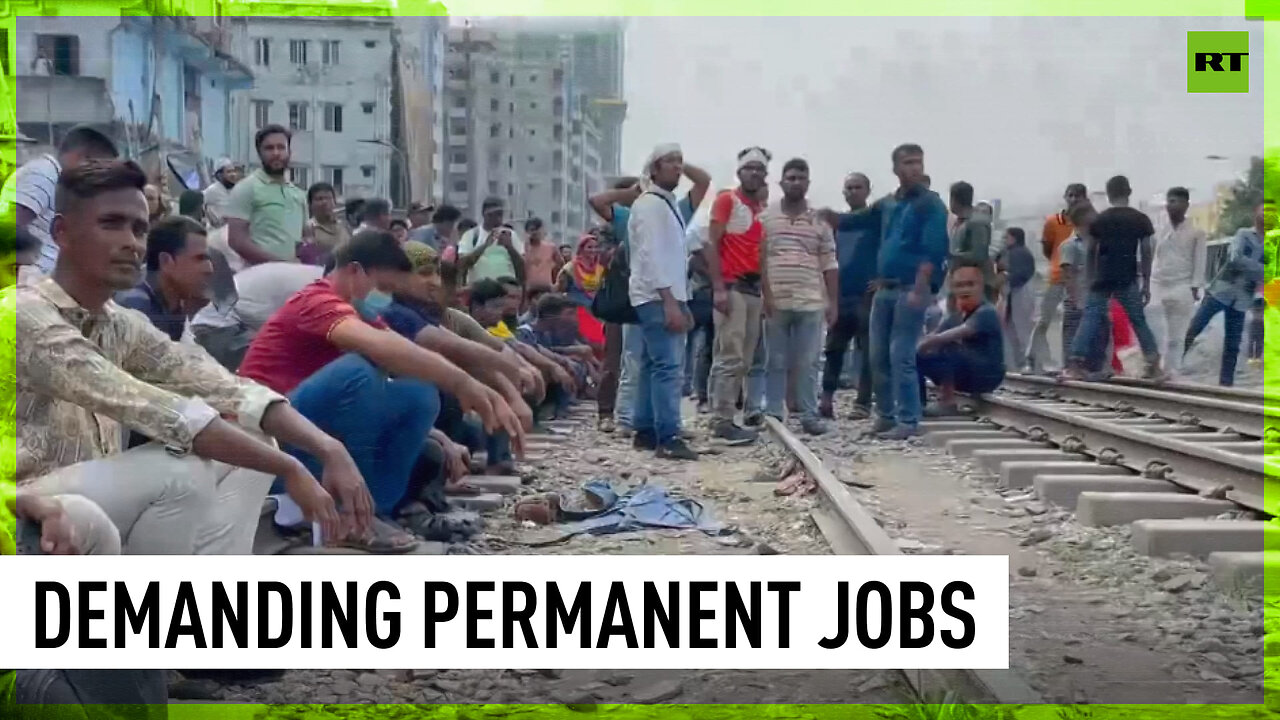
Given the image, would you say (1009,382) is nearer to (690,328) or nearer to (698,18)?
(690,328)

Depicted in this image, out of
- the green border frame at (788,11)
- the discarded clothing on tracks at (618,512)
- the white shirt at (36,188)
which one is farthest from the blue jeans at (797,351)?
the white shirt at (36,188)

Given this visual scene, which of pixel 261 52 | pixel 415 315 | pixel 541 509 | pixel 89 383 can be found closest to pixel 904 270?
pixel 541 509

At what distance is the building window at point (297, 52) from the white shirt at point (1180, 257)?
1773 millimetres

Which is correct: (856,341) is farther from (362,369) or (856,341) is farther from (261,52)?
(261,52)

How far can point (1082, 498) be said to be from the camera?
151 inches

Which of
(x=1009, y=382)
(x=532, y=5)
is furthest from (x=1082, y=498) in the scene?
(x=532, y=5)

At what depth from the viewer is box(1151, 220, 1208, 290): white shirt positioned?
2828mm

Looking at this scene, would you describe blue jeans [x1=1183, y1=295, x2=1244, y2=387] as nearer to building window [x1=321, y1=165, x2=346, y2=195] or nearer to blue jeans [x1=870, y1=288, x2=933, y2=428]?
blue jeans [x1=870, y1=288, x2=933, y2=428]

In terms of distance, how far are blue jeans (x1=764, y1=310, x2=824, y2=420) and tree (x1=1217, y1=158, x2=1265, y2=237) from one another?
0.84 m

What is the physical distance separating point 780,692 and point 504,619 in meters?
0.64

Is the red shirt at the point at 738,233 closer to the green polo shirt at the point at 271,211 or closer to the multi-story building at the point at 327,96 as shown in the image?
the multi-story building at the point at 327,96

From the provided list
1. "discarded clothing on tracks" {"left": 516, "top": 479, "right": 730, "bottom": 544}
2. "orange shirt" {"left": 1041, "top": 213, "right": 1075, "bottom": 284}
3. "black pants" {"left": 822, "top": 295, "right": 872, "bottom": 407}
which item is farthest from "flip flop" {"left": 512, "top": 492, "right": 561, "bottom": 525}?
"orange shirt" {"left": 1041, "top": 213, "right": 1075, "bottom": 284}

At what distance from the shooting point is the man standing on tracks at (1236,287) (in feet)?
9.10

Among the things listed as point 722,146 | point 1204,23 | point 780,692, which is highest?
point 1204,23
